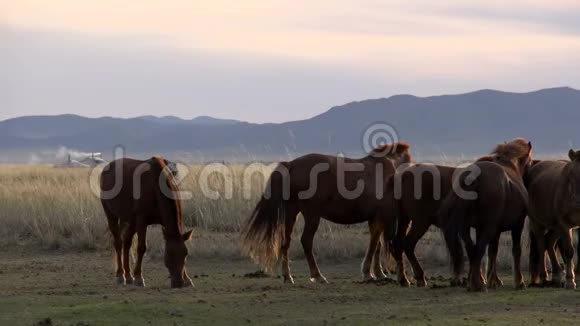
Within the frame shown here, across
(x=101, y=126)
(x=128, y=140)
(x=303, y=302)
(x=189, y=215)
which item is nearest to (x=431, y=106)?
(x=128, y=140)

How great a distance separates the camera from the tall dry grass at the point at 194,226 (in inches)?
664

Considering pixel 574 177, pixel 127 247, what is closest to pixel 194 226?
pixel 127 247

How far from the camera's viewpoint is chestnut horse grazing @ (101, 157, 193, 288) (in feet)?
42.9

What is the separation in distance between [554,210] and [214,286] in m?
3.96

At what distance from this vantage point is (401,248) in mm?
13461

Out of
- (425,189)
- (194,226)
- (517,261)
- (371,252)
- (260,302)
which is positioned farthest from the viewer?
(194,226)

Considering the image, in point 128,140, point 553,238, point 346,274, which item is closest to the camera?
point 553,238

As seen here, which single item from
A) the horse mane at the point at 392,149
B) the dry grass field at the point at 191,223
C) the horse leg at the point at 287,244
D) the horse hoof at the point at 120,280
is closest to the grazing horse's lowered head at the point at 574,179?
the horse mane at the point at 392,149

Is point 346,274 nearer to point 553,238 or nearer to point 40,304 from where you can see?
point 553,238

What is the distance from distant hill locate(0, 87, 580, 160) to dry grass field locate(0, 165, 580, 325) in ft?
255

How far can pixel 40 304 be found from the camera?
1170cm

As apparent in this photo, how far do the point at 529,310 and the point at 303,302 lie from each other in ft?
7.44

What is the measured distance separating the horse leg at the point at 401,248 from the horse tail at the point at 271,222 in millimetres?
1361

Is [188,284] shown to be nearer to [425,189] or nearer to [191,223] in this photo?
[425,189]
